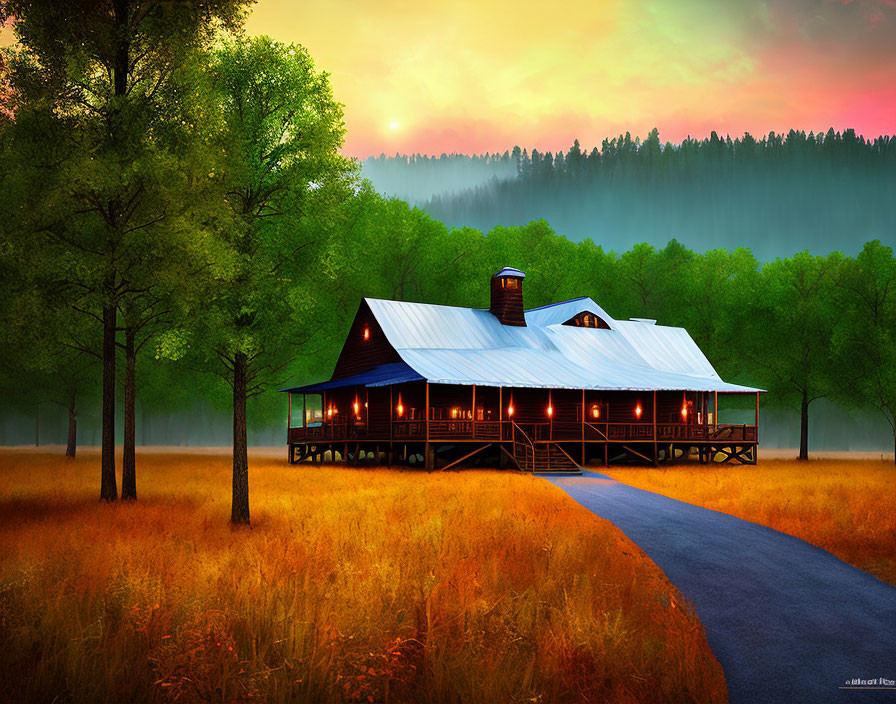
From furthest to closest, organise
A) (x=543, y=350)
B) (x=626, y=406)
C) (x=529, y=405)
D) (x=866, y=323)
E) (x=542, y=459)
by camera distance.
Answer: (x=626, y=406), (x=543, y=350), (x=866, y=323), (x=529, y=405), (x=542, y=459)

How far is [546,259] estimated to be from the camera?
199 ft

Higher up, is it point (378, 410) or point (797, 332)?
point (797, 332)

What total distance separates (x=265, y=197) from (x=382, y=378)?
17624mm

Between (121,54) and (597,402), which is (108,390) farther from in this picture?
(597,402)

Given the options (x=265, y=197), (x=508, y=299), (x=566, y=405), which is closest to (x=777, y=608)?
(x=265, y=197)

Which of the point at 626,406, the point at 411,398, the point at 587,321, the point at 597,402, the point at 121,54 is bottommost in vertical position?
the point at 626,406

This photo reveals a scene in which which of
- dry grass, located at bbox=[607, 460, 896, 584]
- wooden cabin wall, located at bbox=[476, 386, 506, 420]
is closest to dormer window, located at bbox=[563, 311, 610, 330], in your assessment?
wooden cabin wall, located at bbox=[476, 386, 506, 420]

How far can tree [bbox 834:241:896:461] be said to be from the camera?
40531mm

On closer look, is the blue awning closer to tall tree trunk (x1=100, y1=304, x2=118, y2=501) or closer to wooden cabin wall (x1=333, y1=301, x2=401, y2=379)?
wooden cabin wall (x1=333, y1=301, x2=401, y2=379)

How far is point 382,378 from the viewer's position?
34125 millimetres

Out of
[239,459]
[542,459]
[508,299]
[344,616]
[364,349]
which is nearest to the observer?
[344,616]

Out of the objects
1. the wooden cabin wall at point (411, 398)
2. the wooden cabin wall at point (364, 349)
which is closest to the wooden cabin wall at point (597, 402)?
the wooden cabin wall at point (411, 398)

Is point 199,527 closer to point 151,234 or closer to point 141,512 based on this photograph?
point 141,512

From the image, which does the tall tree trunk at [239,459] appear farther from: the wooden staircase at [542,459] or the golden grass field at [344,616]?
the wooden staircase at [542,459]
